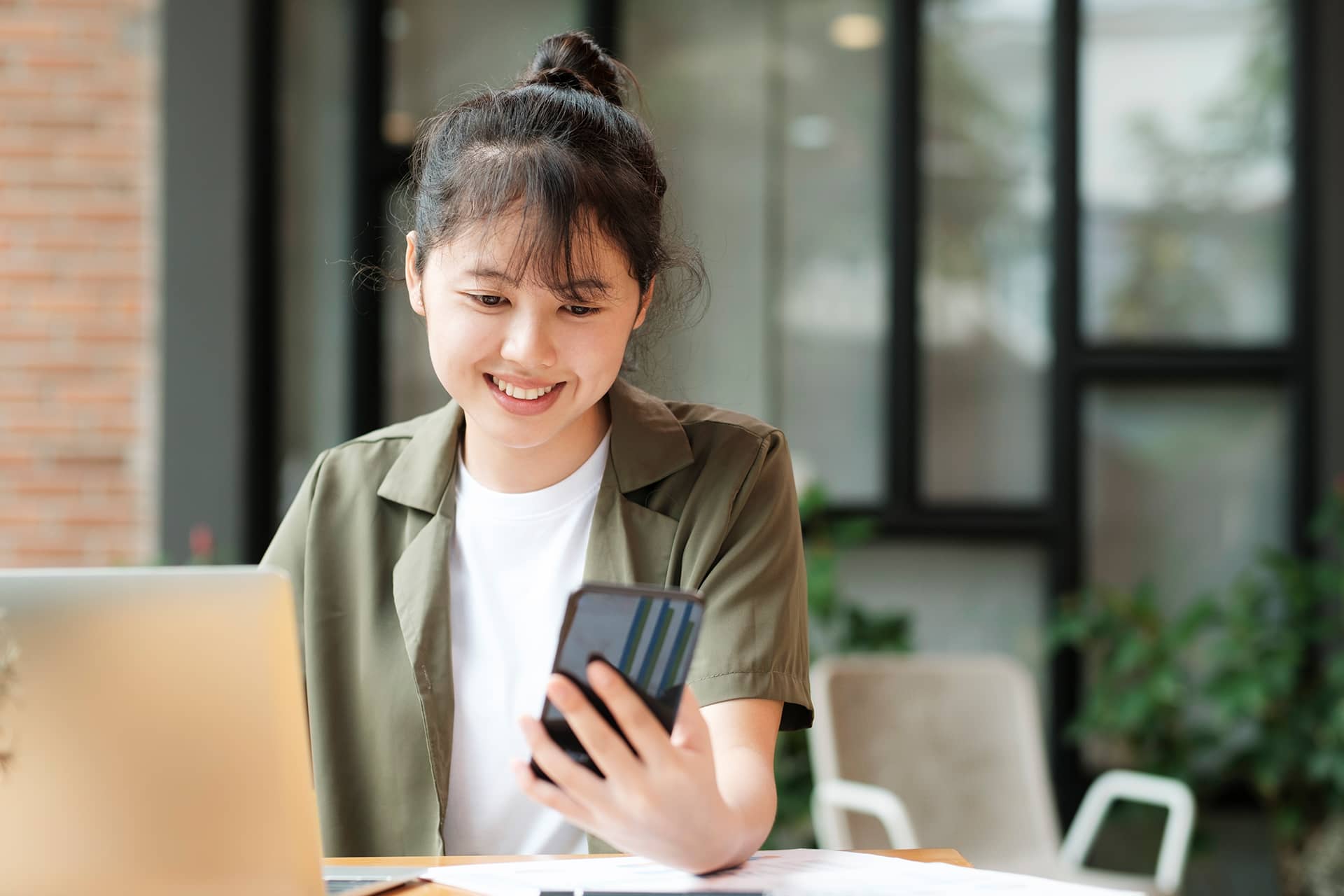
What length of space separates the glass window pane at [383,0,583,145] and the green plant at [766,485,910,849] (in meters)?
1.48

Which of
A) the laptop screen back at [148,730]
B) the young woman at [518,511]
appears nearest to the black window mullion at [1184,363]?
the young woman at [518,511]

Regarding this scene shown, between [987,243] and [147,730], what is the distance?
2.84 m

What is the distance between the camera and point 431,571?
4.49ft

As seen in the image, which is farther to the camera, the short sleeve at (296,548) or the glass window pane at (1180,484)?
the glass window pane at (1180,484)

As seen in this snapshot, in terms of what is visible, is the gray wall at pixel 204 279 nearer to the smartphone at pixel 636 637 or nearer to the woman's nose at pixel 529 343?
the woman's nose at pixel 529 343

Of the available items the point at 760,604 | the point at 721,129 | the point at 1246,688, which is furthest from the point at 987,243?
the point at 760,604

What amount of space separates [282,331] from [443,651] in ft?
7.20

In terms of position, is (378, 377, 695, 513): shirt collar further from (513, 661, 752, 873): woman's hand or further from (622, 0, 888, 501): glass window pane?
(622, 0, 888, 501): glass window pane

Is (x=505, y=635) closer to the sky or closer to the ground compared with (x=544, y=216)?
closer to the ground

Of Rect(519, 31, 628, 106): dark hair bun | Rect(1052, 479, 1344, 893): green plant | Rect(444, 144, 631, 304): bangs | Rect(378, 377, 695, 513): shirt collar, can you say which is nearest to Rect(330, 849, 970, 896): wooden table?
Rect(378, 377, 695, 513): shirt collar

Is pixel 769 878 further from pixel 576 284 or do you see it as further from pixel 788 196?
pixel 788 196

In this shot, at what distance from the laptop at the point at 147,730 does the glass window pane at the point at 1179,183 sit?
284cm

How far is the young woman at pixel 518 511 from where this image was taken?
123 cm

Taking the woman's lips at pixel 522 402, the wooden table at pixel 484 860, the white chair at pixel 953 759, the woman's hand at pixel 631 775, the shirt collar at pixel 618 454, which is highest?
the woman's lips at pixel 522 402
